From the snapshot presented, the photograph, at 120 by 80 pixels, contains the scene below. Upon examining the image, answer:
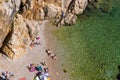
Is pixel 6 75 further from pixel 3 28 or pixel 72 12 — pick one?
pixel 72 12

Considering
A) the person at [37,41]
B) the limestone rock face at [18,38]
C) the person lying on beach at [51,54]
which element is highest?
the limestone rock face at [18,38]

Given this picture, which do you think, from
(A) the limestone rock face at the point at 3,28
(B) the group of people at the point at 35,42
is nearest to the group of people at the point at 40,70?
(B) the group of people at the point at 35,42

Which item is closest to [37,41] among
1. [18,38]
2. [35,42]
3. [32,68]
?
[35,42]

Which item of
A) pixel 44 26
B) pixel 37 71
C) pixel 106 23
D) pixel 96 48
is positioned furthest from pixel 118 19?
pixel 37 71

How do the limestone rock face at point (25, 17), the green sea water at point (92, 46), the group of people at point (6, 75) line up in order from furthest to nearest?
1. the green sea water at point (92, 46)
2. the limestone rock face at point (25, 17)
3. the group of people at point (6, 75)

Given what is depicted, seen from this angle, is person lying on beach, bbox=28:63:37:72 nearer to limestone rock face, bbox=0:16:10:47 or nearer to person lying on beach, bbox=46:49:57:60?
person lying on beach, bbox=46:49:57:60

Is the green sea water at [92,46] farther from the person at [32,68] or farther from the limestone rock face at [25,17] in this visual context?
the person at [32,68]
